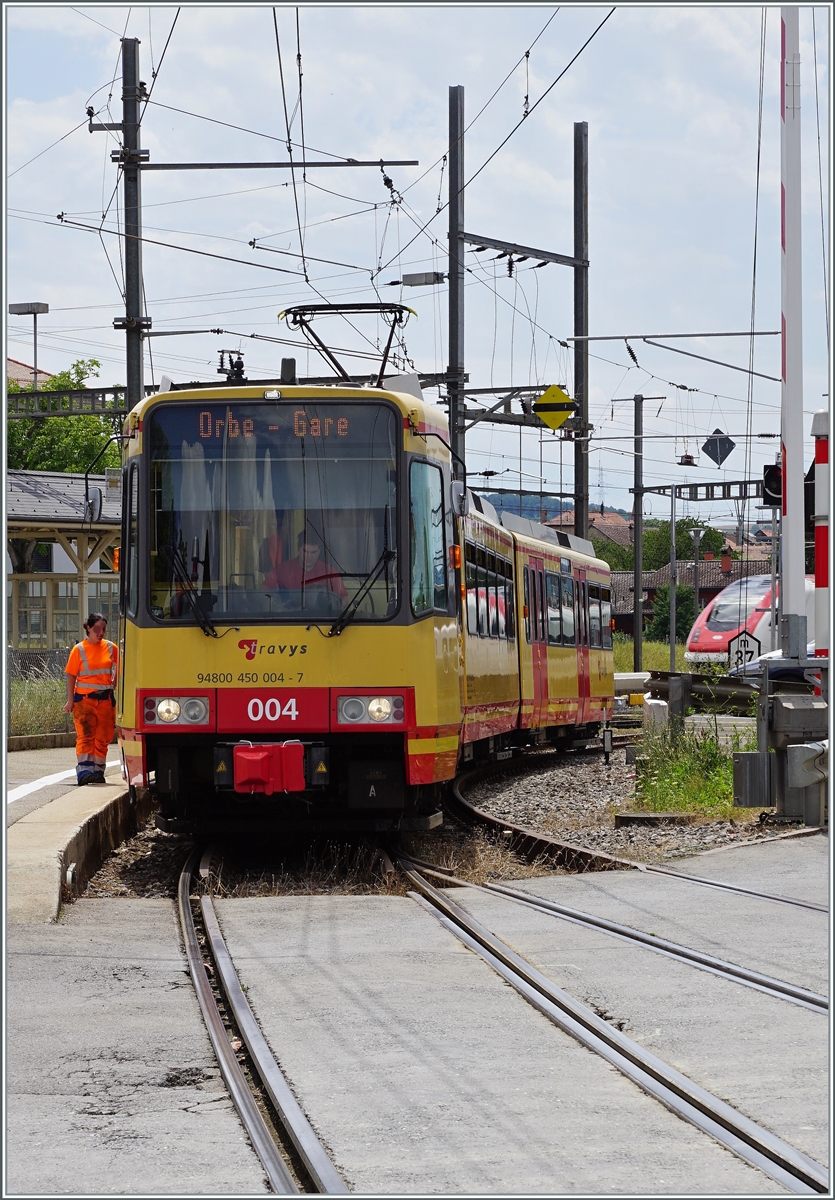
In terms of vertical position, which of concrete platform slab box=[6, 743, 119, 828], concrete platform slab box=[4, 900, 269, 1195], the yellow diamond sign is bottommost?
concrete platform slab box=[4, 900, 269, 1195]

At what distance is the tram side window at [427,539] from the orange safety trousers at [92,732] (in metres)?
4.75

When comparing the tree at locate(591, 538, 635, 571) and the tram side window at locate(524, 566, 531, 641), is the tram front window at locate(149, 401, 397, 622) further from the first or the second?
the tree at locate(591, 538, 635, 571)

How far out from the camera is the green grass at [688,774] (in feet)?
47.3

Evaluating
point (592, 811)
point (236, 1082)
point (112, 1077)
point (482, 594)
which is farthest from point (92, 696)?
point (236, 1082)

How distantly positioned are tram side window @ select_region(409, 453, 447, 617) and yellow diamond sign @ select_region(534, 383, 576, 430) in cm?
1802

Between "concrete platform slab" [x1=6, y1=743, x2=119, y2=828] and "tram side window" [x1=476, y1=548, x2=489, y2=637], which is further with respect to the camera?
"tram side window" [x1=476, y1=548, x2=489, y2=637]

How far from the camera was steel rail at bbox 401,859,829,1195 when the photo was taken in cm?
454

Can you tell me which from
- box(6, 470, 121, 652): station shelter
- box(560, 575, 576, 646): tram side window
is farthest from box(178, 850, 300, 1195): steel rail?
box(6, 470, 121, 652): station shelter

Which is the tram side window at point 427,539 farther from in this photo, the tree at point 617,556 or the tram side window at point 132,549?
the tree at point 617,556

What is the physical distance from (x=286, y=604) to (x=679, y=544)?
Result: 110880 millimetres

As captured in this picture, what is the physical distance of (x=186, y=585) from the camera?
36.4 feet

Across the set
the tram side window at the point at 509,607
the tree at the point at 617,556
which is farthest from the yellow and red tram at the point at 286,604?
the tree at the point at 617,556

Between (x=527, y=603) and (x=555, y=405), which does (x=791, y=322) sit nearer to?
A: (x=527, y=603)

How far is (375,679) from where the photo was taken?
10.9m
